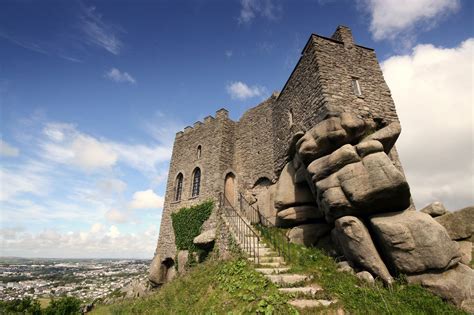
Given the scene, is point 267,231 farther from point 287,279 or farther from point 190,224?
point 190,224

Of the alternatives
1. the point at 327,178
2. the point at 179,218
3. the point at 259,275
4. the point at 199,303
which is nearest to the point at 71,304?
the point at 179,218

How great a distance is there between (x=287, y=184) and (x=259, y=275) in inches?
191

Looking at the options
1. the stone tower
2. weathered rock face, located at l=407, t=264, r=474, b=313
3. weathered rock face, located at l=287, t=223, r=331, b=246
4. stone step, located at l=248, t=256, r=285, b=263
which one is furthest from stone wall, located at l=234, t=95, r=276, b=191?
weathered rock face, located at l=407, t=264, r=474, b=313

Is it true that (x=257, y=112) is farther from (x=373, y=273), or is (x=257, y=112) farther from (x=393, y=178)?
(x=373, y=273)

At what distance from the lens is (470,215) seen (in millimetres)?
7520

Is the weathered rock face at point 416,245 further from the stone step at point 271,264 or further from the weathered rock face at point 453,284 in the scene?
the stone step at point 271,264

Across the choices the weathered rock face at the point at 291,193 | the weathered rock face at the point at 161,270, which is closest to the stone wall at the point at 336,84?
the weathered rock face at the point at 291,193

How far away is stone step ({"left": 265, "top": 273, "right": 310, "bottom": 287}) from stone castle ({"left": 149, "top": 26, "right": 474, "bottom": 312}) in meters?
1.78

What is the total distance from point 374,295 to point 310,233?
3.73m

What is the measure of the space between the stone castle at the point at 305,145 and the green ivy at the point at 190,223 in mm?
568

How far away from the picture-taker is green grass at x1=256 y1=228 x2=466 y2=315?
4.61 metres

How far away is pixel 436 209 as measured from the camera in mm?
8406

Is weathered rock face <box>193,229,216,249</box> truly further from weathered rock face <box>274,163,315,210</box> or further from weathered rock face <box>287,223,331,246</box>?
weathered rock face <box>287,223,331,246</box>

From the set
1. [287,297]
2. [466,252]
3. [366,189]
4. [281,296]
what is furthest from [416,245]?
[281,296]
